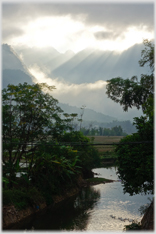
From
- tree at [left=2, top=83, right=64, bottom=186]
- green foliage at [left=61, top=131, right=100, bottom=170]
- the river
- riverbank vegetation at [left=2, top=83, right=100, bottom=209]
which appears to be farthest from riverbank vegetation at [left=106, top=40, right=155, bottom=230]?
green foliage at [left=61, top=131, right=100, bottom=170]

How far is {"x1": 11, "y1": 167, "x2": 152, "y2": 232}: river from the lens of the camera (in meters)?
15.2

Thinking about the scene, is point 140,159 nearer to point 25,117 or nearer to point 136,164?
point 136,164

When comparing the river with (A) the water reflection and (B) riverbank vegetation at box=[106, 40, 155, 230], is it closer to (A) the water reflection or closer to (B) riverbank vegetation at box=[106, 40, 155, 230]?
(A) the water reflection

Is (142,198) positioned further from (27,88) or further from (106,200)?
(27,88)

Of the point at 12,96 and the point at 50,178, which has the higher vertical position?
the point at 12,96

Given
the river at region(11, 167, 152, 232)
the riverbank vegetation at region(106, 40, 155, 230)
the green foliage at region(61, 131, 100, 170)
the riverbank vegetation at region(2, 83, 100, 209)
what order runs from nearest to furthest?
the riverbank vegetation at region(106, 40, 155, 230), the river at region(11, 167, 152, 232), the riverbank vegetation at region(2, 83, 100, 209), the green foliage at region(61, 131, 100, 170)

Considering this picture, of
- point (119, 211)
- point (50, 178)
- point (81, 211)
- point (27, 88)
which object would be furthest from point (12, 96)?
point (119, 211)

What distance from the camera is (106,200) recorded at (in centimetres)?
2106


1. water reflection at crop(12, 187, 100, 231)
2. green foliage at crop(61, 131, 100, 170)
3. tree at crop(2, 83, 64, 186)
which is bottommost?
water reflection at crop(12, 187, 100, 231)

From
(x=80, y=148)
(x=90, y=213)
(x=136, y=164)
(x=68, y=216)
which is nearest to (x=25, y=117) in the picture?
(x=68, y=216)

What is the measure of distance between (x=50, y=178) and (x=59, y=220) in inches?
149

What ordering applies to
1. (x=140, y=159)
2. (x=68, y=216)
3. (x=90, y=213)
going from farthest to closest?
1. (x=90, y=213)
2. (x=68, y=216)
3. (x=140, y=159)

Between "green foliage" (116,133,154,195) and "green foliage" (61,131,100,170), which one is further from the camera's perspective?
"green foliage" (61,131,100,170)

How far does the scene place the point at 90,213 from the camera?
17703 millimetres
